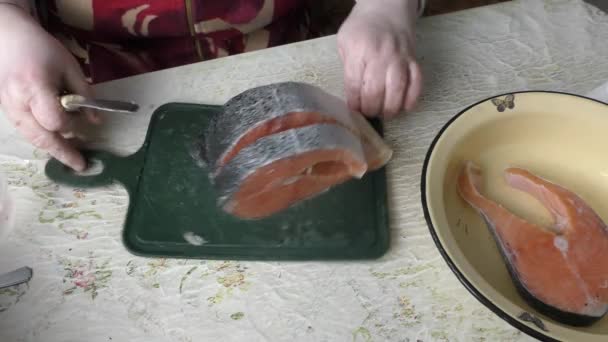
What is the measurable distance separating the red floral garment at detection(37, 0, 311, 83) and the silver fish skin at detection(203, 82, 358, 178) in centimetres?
25

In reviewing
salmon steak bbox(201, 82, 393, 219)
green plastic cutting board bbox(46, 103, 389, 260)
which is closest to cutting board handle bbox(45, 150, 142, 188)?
green plastic cutting board bbox(46, 103, 389, 260)

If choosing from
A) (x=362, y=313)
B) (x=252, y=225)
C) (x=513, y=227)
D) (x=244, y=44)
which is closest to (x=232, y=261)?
(x=252, y=225)

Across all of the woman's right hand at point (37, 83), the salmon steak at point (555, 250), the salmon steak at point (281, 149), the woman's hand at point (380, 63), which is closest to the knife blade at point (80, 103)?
the woman's right hand at point (37, 83)

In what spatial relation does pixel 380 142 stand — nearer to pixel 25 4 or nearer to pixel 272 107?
pixel 272 107

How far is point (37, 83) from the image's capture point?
578 millimetres

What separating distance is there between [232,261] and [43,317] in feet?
0.65

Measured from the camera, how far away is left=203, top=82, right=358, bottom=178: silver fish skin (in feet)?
1.83

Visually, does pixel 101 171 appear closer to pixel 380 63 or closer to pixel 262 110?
pixel 262 110

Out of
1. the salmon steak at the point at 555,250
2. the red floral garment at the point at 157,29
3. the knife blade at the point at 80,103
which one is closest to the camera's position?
the salmon steak at the point at 555,250

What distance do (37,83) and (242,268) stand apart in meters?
0.31

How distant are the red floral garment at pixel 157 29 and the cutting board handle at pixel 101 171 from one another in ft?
0.67

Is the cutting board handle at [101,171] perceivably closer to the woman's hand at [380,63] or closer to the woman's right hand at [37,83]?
the woman's right hand at [37,83]

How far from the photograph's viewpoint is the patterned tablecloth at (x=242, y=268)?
52cm

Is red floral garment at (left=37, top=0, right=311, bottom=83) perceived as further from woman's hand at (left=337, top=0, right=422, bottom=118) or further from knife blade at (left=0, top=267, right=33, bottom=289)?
knife blade at (left=0, top=267, right=33, bottom=289)
